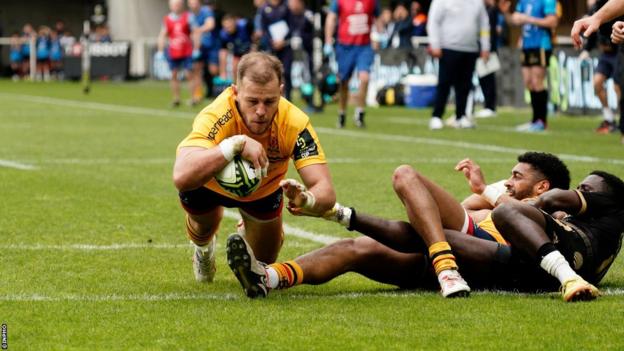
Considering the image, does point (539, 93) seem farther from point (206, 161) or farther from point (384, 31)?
point (384, 31)

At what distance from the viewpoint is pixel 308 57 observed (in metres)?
26.8

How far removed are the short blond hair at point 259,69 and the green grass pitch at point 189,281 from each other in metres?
1.10

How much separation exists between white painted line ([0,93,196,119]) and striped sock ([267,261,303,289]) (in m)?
16.7

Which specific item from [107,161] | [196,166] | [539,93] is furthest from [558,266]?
[539,93]

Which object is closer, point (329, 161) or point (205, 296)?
point (205, 296)

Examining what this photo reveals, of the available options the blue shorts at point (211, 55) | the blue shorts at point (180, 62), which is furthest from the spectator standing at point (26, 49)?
the blue shorts at point (180, 62)

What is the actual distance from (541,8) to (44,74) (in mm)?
33745

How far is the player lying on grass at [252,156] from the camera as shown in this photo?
21.9ft

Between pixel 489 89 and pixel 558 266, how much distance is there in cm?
1675

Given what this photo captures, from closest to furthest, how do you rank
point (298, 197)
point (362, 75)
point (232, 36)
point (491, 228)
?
point (298, 197), point (491, 228), point (362, 75), point (232, 36)

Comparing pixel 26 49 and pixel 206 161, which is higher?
pixel 206 161

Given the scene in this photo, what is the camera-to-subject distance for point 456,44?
66.2ft

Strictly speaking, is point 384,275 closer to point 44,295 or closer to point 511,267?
point 511,267

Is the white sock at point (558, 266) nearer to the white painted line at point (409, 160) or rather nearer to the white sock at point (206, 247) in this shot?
the white sock at point (206, 247)
